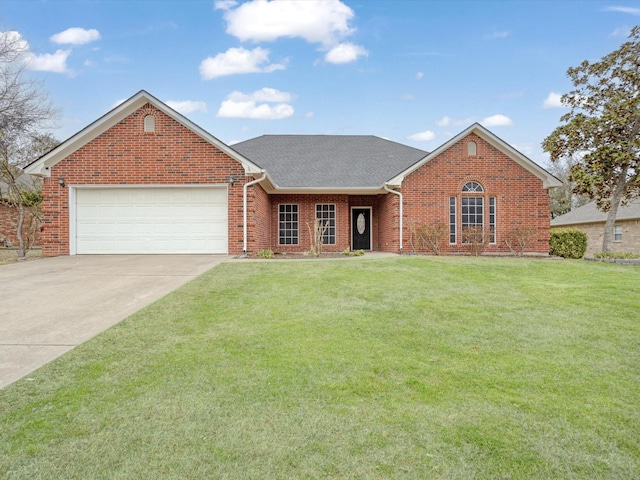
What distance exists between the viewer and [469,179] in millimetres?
14641

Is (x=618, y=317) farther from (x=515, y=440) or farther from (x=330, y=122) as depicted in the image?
(x=330, y=122)

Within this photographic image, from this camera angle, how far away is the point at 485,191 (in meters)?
14.6

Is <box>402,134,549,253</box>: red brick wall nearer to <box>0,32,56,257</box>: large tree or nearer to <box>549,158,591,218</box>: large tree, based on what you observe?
<box>0,32,56,257</box>: large tree

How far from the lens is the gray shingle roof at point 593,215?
2219cm

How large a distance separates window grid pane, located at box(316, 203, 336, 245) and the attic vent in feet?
22.8

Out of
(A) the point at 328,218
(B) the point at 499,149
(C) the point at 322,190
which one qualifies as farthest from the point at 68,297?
(B) the point at 499,149

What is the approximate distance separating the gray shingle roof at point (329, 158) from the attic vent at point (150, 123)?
3431 mm

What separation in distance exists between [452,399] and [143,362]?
9.69 ft

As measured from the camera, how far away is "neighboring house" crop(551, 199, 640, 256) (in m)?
22.0

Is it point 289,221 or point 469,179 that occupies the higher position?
point 469,179

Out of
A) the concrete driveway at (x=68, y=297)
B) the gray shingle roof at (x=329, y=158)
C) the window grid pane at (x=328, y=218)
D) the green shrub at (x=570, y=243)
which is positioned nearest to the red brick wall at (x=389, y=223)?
the gray shingle roof at (x=329, y=158)

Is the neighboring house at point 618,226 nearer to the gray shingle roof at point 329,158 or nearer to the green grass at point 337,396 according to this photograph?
the gray shingle roof at point 329,158

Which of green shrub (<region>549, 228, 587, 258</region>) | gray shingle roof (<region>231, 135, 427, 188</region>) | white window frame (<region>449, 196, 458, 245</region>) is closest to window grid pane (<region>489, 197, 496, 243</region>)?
white window frame (<region>449, 196, 458, 245</region>)

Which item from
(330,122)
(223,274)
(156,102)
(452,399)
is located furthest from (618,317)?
(330,122)
